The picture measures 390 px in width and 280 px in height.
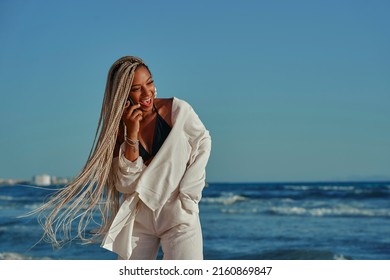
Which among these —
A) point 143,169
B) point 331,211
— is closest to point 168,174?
point 143,169

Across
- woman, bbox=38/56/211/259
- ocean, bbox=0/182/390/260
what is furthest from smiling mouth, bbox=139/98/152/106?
ocean, bbox=0/182/390/260

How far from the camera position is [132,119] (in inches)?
119

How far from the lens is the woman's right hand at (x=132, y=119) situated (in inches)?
119

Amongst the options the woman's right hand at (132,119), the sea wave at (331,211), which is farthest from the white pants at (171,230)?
the sea wave at (331,211)

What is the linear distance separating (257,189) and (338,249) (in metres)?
9.71

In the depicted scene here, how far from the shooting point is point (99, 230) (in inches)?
128

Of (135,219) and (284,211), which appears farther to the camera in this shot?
(284,211)

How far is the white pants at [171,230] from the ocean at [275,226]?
7683mm

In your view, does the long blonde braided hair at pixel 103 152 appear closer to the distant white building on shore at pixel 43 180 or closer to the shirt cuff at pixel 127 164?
the shirt cuff at pixel 127 164

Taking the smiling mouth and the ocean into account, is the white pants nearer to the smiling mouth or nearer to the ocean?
the smiling mouth

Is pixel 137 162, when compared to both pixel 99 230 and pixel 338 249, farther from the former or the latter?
pixel 338 249

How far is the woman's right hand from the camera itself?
119 inches
